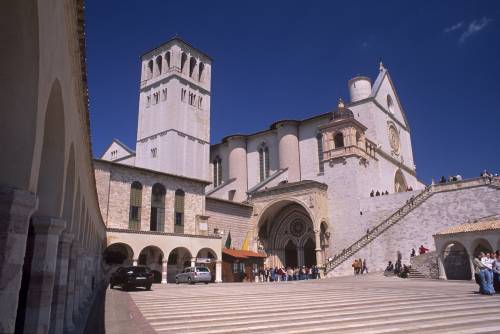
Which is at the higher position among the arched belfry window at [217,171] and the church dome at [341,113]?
the church dome at [341,113]

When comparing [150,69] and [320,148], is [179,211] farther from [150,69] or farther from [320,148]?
[150,69]

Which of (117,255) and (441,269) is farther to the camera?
(117,255)

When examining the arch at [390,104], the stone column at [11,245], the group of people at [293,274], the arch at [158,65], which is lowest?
the group of people at [293,274]

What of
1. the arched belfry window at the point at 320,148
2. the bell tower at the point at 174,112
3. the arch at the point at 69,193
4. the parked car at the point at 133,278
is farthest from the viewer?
the bell tower at the point at 174,112

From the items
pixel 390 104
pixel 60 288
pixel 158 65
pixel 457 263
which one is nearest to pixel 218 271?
pixel 457 263

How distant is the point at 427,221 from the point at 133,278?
2024 centimetres

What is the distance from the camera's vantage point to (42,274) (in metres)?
5.84

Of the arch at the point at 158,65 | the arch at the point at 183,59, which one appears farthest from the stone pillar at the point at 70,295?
the arch at the point at 158,65

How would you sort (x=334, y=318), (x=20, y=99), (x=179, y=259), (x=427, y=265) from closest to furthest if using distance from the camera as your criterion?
(x=20, y=99), (x=334, y=318), (x=427, y=265), (x=179, y=259)

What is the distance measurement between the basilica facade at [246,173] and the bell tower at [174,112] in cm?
13

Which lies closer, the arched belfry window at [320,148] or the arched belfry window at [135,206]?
the arched belfry window at [135,206]

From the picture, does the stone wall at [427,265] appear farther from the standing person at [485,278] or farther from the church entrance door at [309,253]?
the church entrance door at [309,253]

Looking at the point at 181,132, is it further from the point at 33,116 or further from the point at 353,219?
the point at 33,116

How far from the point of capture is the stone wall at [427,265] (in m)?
23.8
